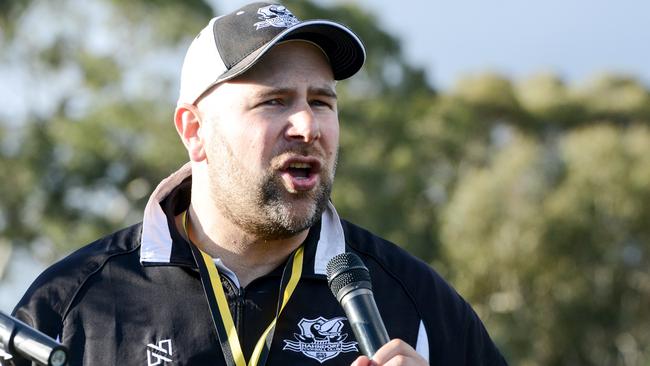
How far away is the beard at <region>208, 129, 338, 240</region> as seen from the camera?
427cm

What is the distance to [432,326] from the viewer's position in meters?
4.47

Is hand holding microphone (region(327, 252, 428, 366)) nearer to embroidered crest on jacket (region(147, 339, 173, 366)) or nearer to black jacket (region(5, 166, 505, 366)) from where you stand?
black jacket (region(5, 166, 505, 366))

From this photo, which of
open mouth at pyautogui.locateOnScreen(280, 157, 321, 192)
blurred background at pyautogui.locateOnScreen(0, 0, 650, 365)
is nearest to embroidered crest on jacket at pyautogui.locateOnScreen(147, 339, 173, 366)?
open mouth at pyautogui.locateOnScreen(280, 157, 321, 192)

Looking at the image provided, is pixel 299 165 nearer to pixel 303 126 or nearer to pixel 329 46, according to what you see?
pixel 303 126

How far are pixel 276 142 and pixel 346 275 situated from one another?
2.51 ft

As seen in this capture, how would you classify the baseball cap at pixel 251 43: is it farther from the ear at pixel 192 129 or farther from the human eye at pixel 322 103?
the human eye at pixel 322 103

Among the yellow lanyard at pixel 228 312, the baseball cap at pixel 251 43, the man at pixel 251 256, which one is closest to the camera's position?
the yellow lanyard at pixel 228 312

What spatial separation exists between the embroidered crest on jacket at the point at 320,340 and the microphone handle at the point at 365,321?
0.72 metres

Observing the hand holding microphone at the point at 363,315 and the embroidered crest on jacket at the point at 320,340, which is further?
the embroidered crest on jacket at the point at 320,340

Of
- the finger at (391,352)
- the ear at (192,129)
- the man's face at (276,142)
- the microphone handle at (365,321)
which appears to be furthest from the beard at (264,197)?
the finger at (391,352)

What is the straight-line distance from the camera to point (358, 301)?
3.57 meters

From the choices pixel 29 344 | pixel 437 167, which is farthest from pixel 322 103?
pixel 437 167

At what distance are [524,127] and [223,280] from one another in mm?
44469

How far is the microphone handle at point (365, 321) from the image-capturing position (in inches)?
136
